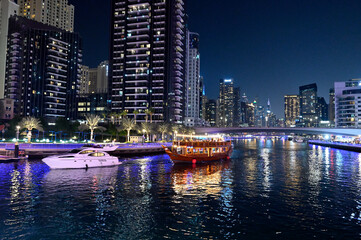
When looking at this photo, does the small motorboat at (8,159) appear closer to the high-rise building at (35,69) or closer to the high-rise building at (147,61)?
the high-rise building at (147,61)

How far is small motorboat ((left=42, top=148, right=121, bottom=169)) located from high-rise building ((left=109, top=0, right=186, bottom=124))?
125 metres

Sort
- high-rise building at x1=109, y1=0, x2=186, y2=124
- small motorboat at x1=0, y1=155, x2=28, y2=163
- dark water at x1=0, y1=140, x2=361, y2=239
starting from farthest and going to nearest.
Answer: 1. high-rise building at x1=109, y1=0, x2=186, y2=124
2. small motorboat at x1=0, y1=155, x2=28, y2=163
3. dark water at x1=0, y1=140, x2=361, y2=239

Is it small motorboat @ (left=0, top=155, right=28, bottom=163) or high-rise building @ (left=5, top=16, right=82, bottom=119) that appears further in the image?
high-rise building @ (left=5, top=16, right=82, bottom=119)

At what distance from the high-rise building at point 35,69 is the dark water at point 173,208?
15525 cm

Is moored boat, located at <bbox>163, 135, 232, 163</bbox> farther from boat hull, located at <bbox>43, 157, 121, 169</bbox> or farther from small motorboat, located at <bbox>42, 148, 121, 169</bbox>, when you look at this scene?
boat hull, located at <bbox>43, 157, 121, 169</bbox>

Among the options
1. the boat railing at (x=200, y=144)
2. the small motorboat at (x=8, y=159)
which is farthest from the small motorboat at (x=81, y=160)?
the boat railing at (x=200, y=144)

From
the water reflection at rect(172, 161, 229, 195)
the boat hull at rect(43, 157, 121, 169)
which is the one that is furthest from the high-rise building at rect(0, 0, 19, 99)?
the water reflection at rect(172, 161, 229, 195)

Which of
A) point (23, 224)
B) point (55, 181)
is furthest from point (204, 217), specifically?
point (55, 181)

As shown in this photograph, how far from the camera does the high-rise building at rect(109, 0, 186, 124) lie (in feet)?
596

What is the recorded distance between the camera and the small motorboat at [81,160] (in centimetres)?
4650

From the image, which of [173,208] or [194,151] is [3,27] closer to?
[194,151]

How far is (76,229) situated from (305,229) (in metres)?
16.7

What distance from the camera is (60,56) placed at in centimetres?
18838

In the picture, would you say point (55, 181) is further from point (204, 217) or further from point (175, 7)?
point (175, 7)
